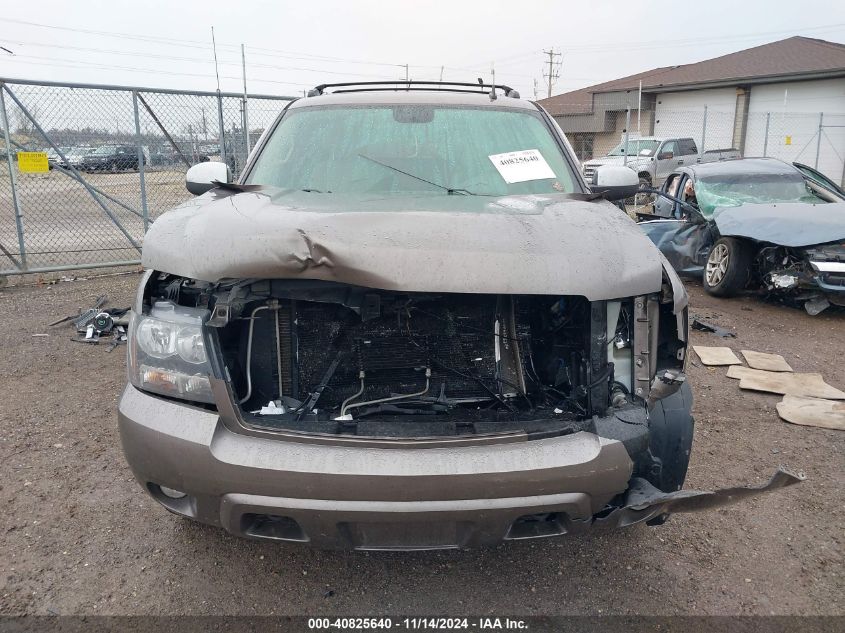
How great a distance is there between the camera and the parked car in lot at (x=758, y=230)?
6.02 m

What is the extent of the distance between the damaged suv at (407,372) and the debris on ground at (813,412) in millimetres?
2095

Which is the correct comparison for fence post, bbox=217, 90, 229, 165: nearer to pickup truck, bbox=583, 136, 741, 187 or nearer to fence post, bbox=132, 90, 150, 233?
fence post, bbox=132, 90, 150, 233

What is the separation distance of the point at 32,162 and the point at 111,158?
3.41 ft

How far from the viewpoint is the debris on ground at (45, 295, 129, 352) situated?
5.35 meters

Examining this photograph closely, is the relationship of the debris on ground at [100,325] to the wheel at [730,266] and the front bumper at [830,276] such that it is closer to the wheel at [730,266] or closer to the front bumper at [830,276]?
the wheel at [730,266]

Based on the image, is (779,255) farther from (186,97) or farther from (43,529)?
(186,97)

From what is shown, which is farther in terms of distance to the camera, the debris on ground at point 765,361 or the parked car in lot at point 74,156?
the parked car in lot at point 74,156

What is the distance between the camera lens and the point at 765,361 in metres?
5.10

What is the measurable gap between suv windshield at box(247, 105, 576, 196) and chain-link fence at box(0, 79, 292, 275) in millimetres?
4797

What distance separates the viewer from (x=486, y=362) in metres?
2.46

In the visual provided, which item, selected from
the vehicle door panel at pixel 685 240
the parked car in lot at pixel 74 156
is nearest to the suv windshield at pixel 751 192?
the vehicle door panel at pixel 685 240

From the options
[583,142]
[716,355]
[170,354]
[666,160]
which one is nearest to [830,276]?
[716,355]

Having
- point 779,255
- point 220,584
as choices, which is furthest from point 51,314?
point 779,255

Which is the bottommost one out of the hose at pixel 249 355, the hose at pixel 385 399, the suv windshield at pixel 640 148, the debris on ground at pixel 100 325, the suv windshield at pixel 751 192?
the debris on ground at pixel 100 325
